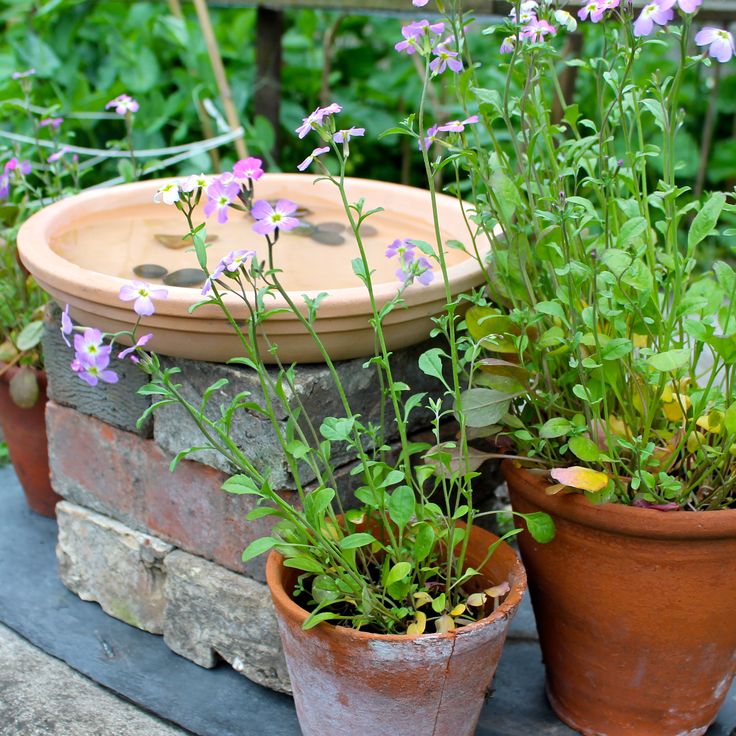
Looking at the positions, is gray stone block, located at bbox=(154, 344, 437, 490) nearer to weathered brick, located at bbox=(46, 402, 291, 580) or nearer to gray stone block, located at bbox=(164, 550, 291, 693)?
weathered brick, located at bbox=(46, 402, 291, 580)

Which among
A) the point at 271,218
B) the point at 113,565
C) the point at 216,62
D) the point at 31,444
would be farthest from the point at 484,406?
the point at 216,62

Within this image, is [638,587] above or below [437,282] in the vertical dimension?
below

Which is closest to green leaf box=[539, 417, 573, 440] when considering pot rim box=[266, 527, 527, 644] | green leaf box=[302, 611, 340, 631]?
pot rim box=[266, 527, 527, 644]

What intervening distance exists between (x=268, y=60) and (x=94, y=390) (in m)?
2.04

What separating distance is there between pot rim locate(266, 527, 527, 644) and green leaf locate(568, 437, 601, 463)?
0.21m

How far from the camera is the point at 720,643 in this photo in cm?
157

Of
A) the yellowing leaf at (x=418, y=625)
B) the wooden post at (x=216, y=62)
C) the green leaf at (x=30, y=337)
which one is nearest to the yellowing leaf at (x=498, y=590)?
the yellowing leaf at (x=418, y=625)

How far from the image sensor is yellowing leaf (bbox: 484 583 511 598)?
1.49 m

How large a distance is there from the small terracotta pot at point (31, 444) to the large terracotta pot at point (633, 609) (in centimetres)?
119

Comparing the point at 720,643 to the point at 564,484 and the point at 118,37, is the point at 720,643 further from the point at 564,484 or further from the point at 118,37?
the point at 118,37

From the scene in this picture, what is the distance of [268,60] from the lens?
11.8 feet

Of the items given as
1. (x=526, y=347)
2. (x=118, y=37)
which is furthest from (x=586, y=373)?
(x=118, y=37)

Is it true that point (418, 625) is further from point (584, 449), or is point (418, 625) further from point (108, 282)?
point (108, 282)

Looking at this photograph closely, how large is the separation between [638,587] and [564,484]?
21cm
